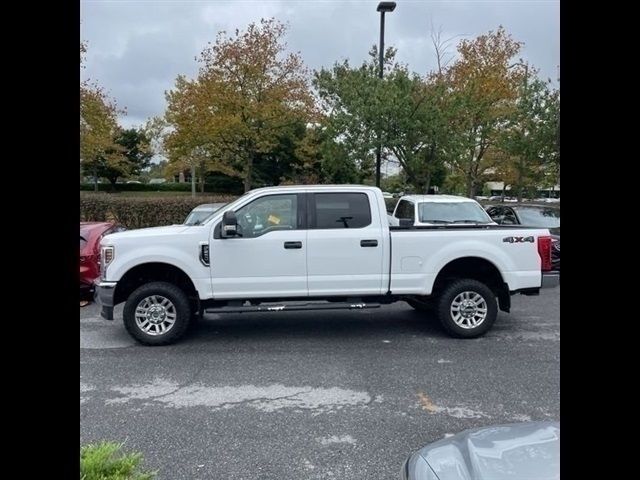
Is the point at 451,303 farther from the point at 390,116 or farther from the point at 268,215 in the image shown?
the point at 390,116

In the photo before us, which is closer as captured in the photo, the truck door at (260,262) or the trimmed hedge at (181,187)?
the truck door at (260,262)

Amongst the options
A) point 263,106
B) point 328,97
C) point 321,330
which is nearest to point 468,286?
point 321,330

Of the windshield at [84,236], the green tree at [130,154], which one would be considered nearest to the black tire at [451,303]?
the windshield at [84,236]

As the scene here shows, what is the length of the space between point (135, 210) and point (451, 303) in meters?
13.0

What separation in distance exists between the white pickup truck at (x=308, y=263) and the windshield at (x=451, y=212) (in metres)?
3.16

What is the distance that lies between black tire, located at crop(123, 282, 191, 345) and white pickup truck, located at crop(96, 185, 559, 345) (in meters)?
0.01

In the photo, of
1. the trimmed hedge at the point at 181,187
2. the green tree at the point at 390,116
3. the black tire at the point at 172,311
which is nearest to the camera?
the black tire at the point at 172,311

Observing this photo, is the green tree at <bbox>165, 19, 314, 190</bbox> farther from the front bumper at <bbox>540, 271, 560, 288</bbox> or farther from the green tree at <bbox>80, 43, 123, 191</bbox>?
the front bumper at <bbox>540, 271, 560, 288</bbox>

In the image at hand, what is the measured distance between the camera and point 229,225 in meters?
6.54

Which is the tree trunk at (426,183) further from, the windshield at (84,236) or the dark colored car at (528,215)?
the windshield at (84,236)

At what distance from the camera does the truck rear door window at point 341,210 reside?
699cm
